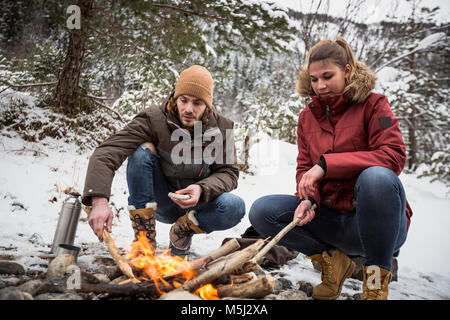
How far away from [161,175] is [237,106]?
1549 inches

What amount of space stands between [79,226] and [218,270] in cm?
207

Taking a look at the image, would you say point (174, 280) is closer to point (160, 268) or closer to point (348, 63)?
point (160, 268)

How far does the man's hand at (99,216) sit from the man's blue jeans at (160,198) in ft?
1.57

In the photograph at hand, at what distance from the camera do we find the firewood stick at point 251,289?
4.51 ft

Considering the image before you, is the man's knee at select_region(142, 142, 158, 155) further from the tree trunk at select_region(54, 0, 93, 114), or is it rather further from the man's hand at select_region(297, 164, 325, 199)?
the tree trunk at select_region(54, 0, 93, 114)

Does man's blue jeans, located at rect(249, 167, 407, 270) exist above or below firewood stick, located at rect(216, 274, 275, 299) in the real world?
above

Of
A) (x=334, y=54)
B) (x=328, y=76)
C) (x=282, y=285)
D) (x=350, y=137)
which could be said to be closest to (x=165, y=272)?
(x=282, y=285)

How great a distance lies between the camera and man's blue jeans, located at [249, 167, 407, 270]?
155 centimetres

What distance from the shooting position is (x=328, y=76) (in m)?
1.91

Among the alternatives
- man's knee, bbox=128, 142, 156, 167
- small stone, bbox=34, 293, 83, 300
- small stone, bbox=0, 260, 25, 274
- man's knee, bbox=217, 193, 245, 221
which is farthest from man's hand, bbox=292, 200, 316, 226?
small stone, bbox=0, 260, 25, 274

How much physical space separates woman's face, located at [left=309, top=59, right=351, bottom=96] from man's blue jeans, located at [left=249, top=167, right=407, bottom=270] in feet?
2.14

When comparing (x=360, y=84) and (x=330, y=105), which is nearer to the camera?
(x=360, y=84)
